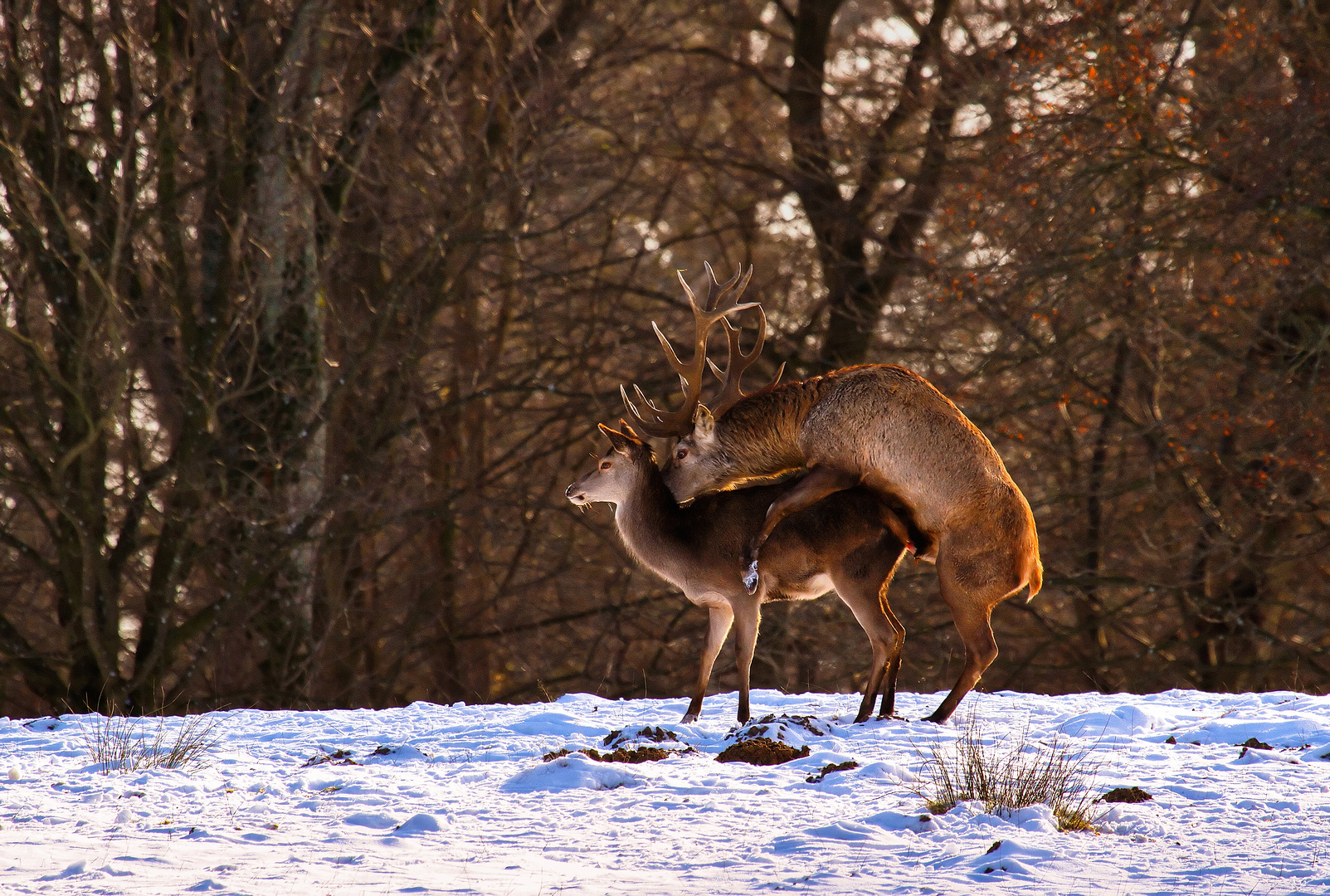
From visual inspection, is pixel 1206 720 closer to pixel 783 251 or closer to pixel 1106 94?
pixel 1106 94

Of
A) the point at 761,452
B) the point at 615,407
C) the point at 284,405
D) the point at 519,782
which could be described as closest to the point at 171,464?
the point at 284,405

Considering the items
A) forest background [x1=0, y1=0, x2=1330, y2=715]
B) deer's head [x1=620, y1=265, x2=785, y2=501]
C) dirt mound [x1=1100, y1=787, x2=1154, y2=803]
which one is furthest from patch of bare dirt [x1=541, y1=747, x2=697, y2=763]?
forest background [x1=0, y1=0, x2=1330, y2=715]

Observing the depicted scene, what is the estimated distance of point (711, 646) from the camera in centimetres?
891

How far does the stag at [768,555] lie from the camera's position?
8.52 metres

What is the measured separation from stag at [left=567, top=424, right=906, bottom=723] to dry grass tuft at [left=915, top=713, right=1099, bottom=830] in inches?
63.8

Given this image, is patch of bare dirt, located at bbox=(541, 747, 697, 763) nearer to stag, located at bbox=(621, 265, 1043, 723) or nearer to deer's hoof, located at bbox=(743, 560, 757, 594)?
deer's hoof, located at bbox=(743, 560, 757, 594)

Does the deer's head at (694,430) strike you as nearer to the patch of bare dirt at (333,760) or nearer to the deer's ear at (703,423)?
the deer's ear at (703,423)

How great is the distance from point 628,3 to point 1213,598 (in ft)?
35.7

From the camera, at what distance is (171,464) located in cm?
1455

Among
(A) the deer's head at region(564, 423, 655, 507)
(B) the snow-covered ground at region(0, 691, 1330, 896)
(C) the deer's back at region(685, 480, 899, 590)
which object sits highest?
(A) the deer's head at region(564, 423, 655, 507)

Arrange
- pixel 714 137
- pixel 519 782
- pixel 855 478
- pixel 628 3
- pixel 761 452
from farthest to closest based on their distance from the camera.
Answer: pixel 714 137 → pixel 628 3 → pixel 761 452 → pixel 855 478 → pixel 519 782

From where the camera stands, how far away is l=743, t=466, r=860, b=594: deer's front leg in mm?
8445

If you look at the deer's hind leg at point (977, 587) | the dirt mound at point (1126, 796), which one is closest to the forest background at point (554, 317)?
the deer's hind leg at point (977, 587)

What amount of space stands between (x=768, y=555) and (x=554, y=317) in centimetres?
1035
